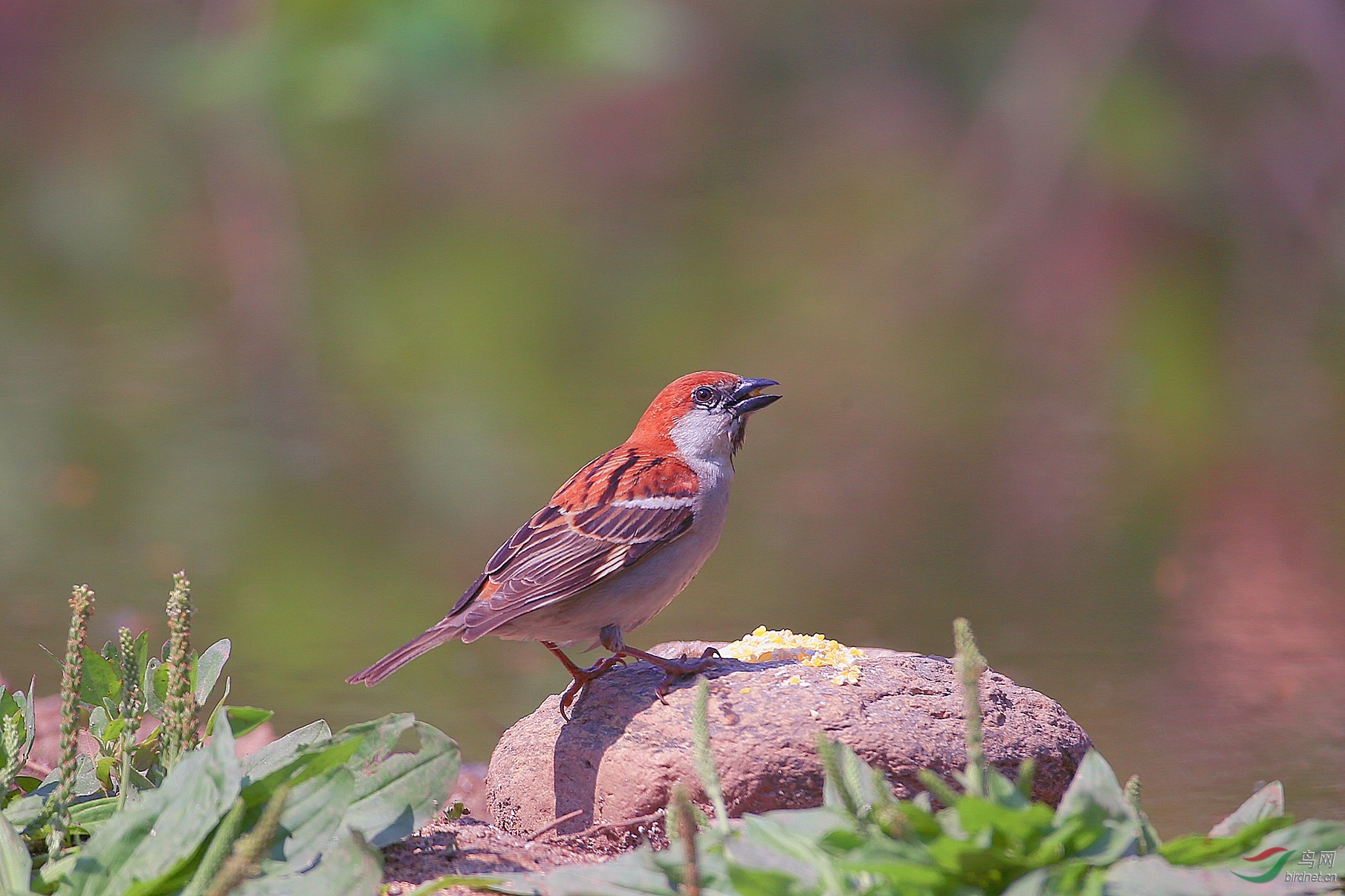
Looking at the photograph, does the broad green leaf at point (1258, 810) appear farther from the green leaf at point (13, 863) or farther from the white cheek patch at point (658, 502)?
the green leaf at point (13, 863)

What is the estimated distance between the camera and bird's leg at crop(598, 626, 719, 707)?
3.51 metres

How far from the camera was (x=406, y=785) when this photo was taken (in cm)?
286

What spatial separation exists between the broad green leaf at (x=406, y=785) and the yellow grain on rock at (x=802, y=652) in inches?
36.3

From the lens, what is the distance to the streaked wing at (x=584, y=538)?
3580 mm

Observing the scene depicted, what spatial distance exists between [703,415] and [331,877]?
201 centimetres

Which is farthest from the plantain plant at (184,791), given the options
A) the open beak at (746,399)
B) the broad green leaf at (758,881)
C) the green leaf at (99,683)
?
the open beak at (746,399)

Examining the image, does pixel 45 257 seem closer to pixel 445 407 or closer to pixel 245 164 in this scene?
pixel 245 164

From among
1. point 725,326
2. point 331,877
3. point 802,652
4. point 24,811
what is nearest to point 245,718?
point 24,811

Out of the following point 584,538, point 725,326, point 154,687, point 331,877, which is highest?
point 725,326

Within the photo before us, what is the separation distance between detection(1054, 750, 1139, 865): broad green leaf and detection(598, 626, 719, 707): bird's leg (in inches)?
46.8

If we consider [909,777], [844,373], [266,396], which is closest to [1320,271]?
[844,373]

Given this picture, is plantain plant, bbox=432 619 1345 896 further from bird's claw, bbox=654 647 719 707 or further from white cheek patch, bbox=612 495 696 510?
white cheek patch, bbox=612 495 696 510

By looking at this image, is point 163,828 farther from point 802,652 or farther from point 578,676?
point 802,652

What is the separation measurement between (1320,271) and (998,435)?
552cm
